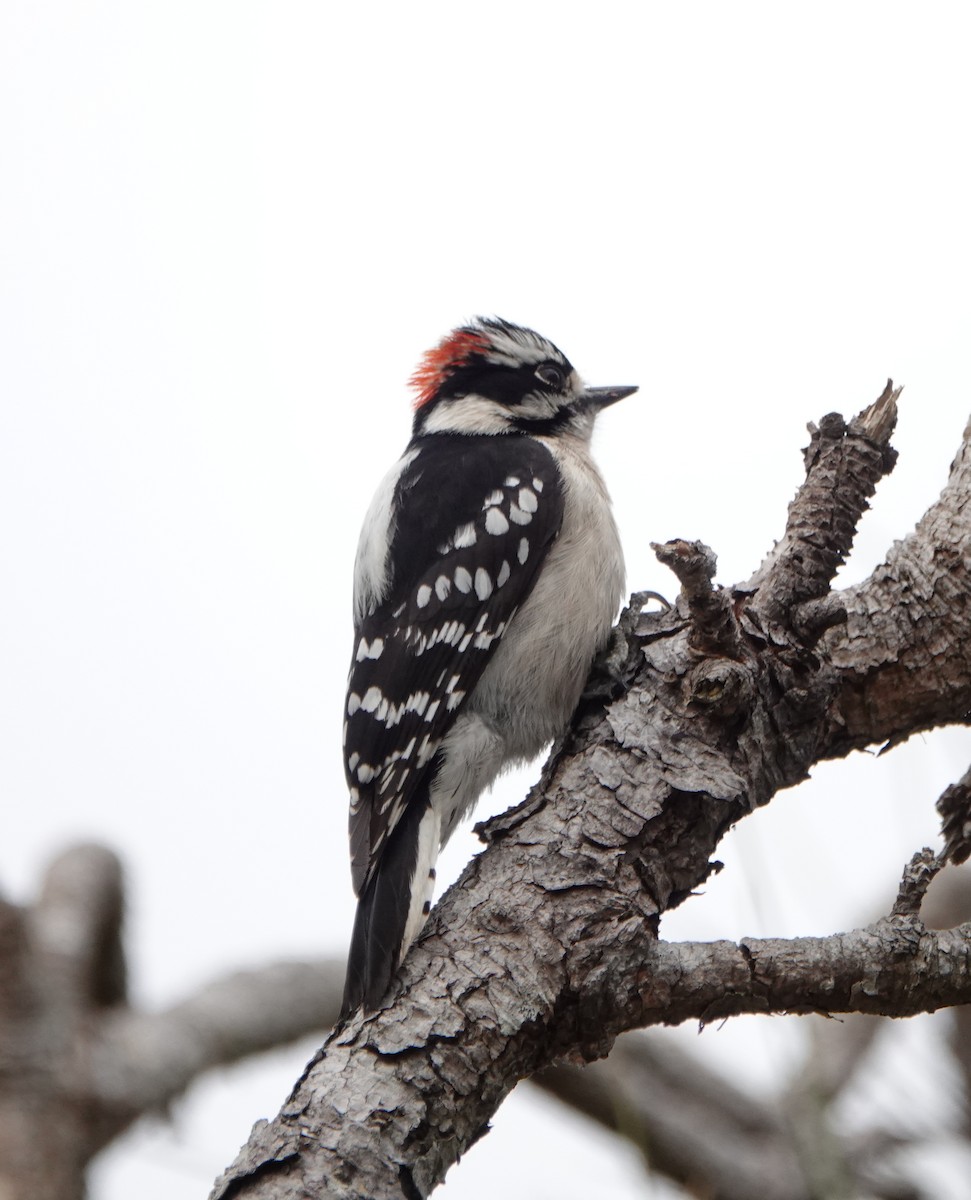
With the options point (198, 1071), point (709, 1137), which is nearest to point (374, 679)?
point (198, 1071)

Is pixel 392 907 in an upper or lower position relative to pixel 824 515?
lower

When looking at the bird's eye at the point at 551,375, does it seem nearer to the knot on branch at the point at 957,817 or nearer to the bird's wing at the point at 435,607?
the bird's wing at the point at 435,607

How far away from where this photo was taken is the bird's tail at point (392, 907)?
2.23 m

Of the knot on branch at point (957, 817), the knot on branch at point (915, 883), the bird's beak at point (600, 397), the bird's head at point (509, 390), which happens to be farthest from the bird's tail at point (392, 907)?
the bird's beak at point (600, 397)

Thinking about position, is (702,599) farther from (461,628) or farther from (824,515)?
(461,628)

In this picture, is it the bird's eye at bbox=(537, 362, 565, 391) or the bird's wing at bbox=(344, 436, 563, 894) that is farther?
the bird's eye at bbox=(537, 362, 565, 391)

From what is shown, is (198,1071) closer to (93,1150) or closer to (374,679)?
(93,1150)

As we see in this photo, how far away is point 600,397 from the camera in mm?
4180

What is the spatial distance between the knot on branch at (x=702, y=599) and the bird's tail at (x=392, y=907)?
773 mm

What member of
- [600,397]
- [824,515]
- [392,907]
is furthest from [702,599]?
[600,397]

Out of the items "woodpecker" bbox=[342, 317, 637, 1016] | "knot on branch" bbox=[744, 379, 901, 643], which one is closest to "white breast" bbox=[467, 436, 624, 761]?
"woodpecker" bbox=[342, 317, 637, 1016]

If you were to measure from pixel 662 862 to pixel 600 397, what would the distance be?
6.94ft

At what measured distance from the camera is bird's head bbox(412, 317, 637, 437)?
4156 mm

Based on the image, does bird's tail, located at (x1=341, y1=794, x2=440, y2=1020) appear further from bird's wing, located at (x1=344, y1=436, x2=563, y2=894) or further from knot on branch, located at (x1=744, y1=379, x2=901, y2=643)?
knot on branch, located at (x1=744, y1=379, x2=901, y2=643)
